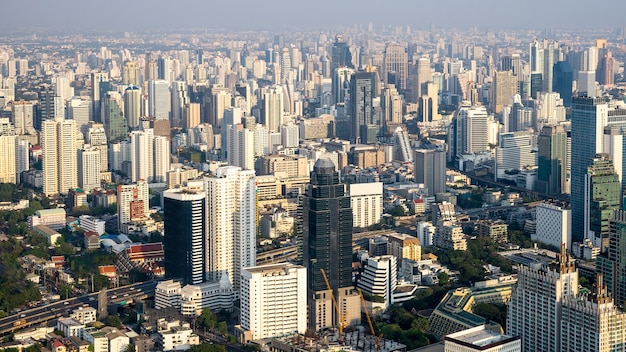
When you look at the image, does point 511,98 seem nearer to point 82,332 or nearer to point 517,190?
point 517,190

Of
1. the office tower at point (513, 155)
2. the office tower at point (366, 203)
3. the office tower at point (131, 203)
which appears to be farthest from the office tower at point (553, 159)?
the office tower at point (131, 203)

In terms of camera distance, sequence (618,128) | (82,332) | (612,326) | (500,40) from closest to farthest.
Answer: (612,326) → (82,332) → (618,128) → (500,40)

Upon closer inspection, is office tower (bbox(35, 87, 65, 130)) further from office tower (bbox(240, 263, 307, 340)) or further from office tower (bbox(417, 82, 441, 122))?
office tower (bbox(240, 263, 307, 340))

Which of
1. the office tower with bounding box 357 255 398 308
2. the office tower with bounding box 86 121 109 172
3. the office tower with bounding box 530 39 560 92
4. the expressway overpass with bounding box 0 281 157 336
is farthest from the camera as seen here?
the office tower with bounding box 530 39 560 92

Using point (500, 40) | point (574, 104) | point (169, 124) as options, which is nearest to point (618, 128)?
point (574, 104)

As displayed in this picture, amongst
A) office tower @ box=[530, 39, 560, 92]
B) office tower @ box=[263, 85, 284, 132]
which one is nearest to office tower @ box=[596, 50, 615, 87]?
office tower @ box=[530, 39, 560, 92]

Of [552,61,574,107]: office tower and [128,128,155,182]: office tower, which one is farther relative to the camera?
[552,61,574,107]: office tower
